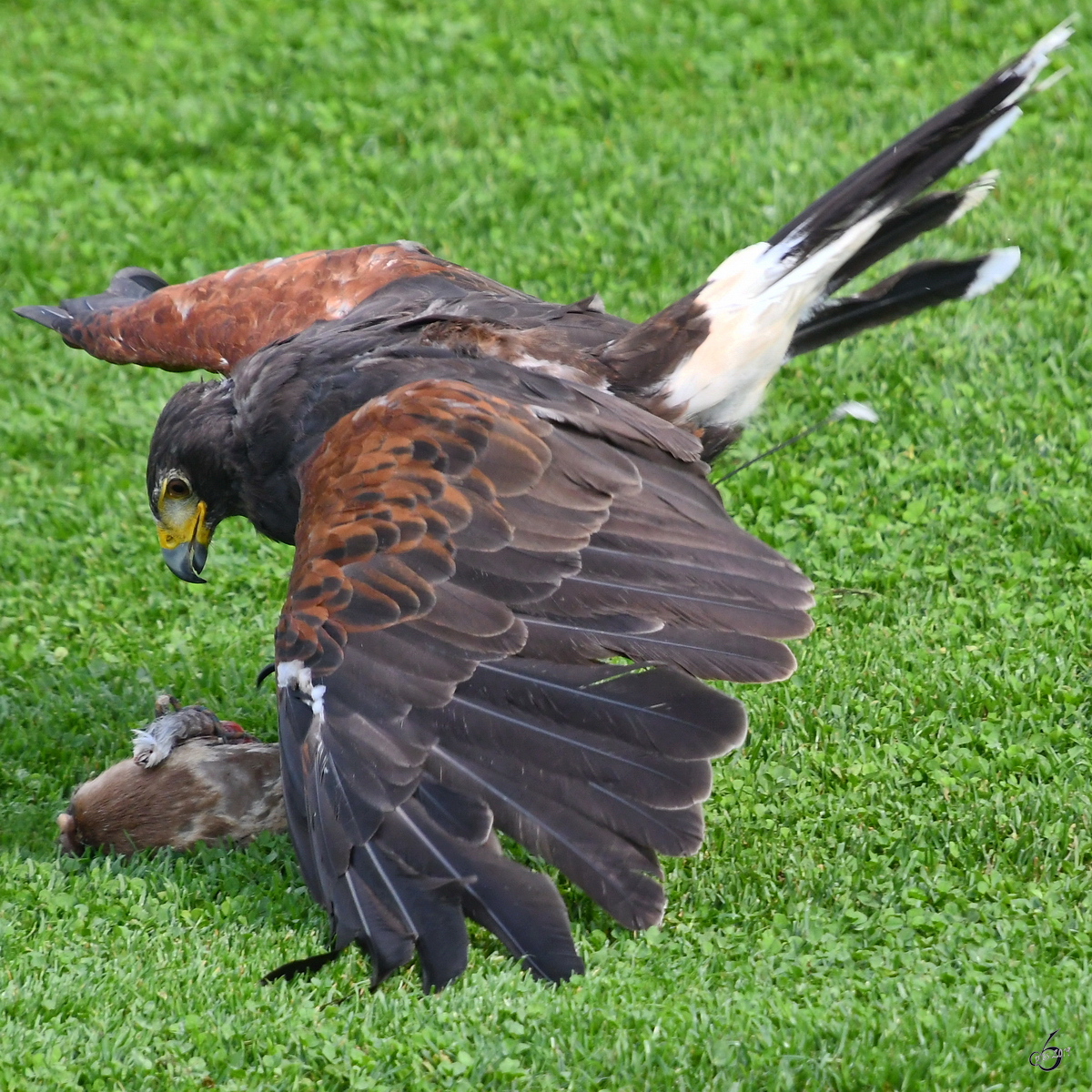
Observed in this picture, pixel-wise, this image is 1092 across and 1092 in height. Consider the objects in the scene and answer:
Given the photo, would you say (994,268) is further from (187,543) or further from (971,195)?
(187,543)

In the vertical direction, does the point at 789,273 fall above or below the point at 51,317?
above

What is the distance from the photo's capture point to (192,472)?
539 cm

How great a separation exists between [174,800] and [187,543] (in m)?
1.04

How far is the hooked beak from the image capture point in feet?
18.1

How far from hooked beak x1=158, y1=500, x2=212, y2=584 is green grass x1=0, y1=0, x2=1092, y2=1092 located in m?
0.59

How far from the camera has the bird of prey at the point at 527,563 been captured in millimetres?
3975

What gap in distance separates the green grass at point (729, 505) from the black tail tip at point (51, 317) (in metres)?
0.93

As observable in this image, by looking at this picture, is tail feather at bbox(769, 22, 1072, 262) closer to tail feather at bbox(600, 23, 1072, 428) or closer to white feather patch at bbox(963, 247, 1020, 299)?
tail feather at bbox(600, 23, 1072, 428)

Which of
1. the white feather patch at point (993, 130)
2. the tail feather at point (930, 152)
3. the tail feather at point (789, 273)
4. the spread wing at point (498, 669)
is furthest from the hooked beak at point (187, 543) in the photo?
the white feather patch at point (993, 130)

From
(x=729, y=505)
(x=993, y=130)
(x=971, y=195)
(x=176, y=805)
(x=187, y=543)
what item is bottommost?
(x=176, y=805)

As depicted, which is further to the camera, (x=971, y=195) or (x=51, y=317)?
(x=51, y=317)

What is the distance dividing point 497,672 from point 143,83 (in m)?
7.12

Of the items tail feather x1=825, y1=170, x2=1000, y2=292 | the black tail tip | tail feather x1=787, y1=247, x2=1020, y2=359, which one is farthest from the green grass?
tail feather x1=825, y1=170, x2=1000, y2=292

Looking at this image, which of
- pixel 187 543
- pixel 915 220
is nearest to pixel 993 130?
pixel 915 220
